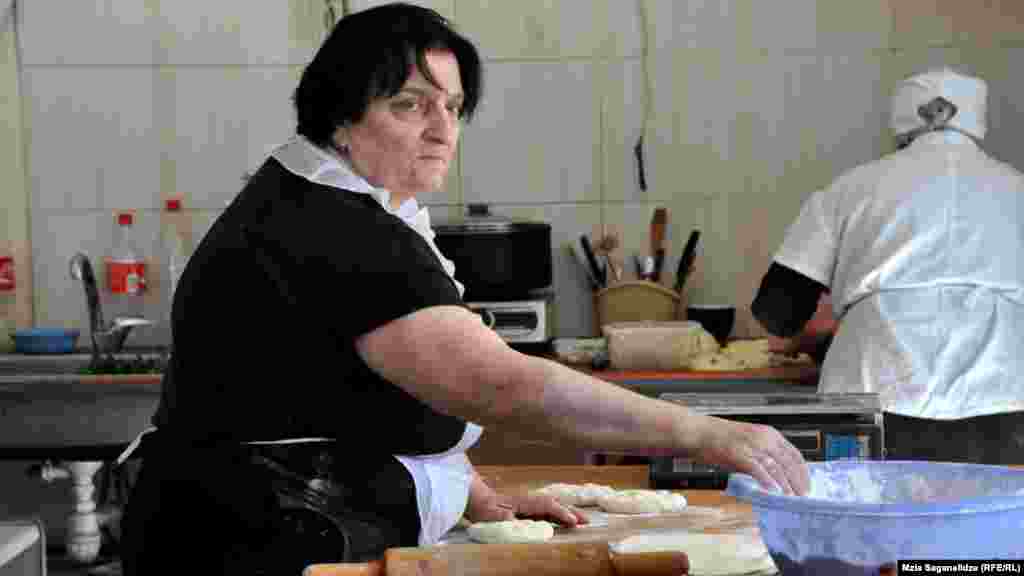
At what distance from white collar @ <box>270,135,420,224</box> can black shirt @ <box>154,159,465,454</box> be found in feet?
0.04

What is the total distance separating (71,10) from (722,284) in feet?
7.10

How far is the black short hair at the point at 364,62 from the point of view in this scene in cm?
212

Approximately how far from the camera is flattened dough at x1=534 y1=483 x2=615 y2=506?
254cm

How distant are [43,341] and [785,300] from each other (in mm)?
2190

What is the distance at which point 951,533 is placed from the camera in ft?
5.24

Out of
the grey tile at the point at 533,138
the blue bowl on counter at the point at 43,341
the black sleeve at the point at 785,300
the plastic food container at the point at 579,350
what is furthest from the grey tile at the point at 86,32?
the black sleeve at the point at 785,300

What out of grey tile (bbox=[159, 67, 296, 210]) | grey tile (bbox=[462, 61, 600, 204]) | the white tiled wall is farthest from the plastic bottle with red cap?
grey tile (bbox=[462, 61, 600, 204])

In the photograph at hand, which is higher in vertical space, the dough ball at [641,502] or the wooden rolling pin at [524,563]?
the wooden rolling pin at [524,563]

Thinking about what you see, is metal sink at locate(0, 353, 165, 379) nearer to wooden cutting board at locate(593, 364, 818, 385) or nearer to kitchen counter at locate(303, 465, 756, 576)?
wooden cutting board at locate(593, 364, 818, 385)

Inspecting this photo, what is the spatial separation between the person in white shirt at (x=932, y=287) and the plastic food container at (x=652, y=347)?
1.50ft

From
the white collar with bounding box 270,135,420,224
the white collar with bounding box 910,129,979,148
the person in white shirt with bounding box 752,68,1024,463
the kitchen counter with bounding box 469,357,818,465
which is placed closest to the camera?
the white collar with bounding box 270,135,420,224

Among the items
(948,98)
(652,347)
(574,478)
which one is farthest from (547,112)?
(574,478)

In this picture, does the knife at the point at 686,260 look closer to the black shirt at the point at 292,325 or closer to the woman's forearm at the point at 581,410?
the black shirt at the point at 292,325

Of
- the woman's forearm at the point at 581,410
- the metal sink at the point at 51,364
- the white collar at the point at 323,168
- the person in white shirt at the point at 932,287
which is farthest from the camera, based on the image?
the metal sink at the point at 51,364
